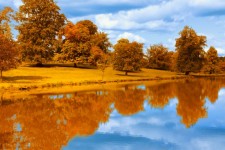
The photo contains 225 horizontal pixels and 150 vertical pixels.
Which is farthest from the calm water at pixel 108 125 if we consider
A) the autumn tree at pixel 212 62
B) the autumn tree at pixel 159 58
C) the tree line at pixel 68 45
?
the autumn tree at pixel 212 62

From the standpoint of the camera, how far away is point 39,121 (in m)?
21.8

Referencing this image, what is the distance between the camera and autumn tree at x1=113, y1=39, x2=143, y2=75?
76812 mm

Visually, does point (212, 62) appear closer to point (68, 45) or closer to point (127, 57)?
point (127, 57)

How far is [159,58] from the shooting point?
4641 inches

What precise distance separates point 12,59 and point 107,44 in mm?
52186

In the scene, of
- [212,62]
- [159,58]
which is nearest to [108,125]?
[159,58]

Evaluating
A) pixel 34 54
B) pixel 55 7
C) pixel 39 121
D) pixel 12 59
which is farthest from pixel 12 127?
pixel 55 7

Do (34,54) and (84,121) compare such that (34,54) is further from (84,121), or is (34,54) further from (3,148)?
(3,148)

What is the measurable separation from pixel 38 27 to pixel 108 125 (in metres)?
65.1

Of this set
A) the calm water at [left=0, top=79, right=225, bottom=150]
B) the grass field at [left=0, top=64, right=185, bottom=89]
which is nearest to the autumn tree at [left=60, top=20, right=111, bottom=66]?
the grass field at [left=0, top=64, right=185, bottom=89]

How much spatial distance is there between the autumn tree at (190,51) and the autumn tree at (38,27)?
36.5 m

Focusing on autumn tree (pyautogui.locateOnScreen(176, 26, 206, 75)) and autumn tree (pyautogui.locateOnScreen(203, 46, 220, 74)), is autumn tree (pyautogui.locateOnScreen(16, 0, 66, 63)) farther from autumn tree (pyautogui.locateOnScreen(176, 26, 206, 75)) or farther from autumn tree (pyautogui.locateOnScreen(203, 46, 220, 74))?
autumn tree (pyautogui.locateOnScreen(203, 46, 220, 74))

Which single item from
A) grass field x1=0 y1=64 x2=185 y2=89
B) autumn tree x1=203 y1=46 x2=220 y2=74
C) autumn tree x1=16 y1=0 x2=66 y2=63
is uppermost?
autumn tree x1=16 y1=0 x2=66 y2=63

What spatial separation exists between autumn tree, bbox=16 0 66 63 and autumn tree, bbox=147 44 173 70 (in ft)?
141
